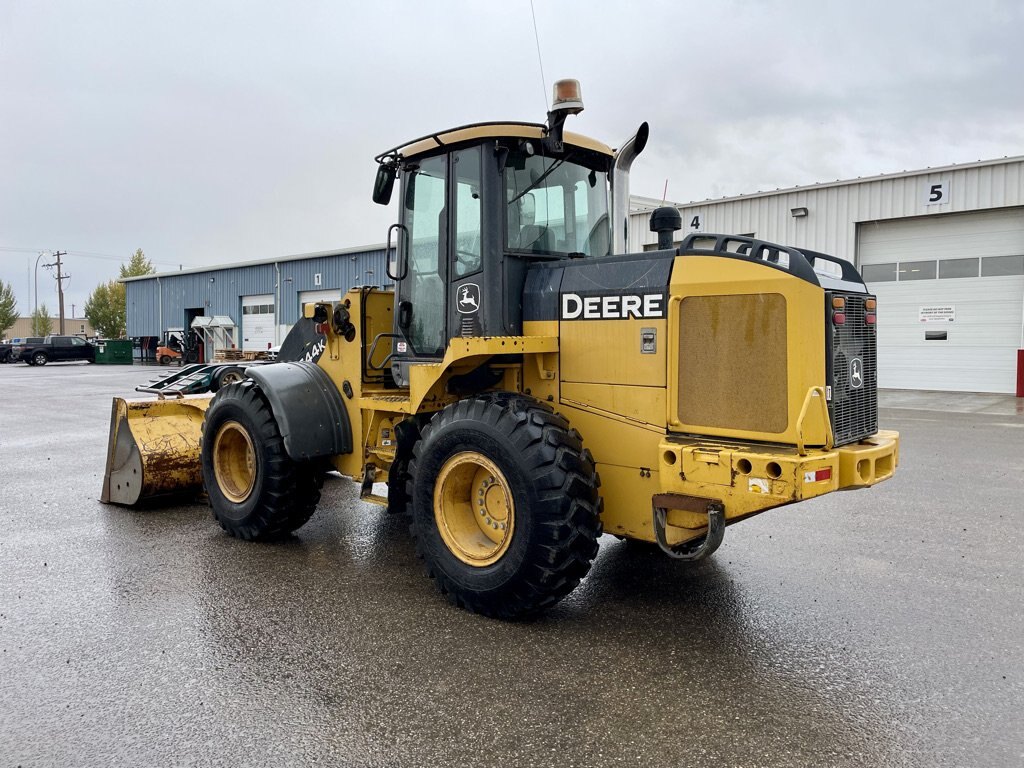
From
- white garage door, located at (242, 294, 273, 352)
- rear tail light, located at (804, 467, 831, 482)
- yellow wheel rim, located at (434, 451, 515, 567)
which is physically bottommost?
yellow wheel rim, located at (434, 451, 515, 567)

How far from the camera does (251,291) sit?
42.2 metres

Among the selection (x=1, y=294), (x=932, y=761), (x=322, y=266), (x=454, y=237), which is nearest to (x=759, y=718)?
(x=932, y=761)

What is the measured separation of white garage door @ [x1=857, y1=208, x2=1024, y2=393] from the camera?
18.1 meters

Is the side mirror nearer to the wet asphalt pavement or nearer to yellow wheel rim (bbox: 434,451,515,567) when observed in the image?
yellow wheel rim (bbox: 434,451,515,567)

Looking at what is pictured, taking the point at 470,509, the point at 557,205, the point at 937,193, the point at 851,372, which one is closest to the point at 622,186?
the point at 557,205

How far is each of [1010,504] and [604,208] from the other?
197 inches

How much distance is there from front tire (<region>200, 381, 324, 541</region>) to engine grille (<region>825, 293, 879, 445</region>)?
12.3ft

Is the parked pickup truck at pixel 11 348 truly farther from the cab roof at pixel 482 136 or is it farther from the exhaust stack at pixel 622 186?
the exhaust stack at pixel 622 186

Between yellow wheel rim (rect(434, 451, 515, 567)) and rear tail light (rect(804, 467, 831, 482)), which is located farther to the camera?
yellow wheel rim (rect(434, 451, 515, 567))

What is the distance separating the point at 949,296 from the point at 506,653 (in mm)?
18413

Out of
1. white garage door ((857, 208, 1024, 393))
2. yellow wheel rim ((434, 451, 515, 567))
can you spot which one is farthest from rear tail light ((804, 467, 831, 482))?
white garage door ((857, 208, 1024, 393))

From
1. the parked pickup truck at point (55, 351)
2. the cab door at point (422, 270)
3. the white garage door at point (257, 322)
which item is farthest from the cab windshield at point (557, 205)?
the parked pickup truck at point (55, 351)

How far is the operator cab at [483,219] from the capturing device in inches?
195

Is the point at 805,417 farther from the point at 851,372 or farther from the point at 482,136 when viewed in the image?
the point at 482,136
